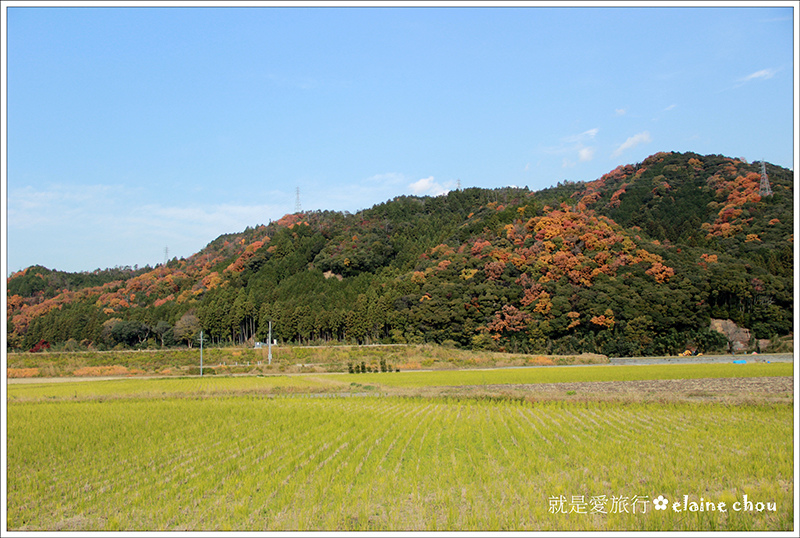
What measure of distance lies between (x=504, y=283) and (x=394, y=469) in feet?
187

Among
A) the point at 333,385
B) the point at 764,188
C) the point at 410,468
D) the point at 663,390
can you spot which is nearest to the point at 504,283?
the point at 333,385

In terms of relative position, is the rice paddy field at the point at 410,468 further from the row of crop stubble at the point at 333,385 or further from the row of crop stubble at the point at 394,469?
the row of crop stubble at the point at 333,385

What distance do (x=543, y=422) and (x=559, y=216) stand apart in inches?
2350

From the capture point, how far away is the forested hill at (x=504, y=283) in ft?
182

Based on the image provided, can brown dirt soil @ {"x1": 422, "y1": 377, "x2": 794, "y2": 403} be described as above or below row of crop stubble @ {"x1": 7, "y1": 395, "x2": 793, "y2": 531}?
below

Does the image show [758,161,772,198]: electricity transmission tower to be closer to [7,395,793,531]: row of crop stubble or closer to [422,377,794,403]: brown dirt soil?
[422,377,794,403]: brown dirt soil

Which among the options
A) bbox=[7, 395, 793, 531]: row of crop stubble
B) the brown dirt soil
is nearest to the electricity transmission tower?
the brown dirt soil

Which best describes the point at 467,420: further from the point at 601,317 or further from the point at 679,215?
the point at 679,215

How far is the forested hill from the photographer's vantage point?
55.5 metres

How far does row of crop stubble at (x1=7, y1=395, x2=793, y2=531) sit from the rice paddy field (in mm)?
40

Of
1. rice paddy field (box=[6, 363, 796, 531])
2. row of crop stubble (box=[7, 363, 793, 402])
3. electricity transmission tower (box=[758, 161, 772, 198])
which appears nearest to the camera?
rice paddy field (box=[6, 363, 796, 531])

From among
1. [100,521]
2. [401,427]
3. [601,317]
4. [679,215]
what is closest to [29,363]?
[401,427]

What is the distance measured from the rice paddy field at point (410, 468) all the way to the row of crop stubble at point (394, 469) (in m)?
0.04

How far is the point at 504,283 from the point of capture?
211 ft
